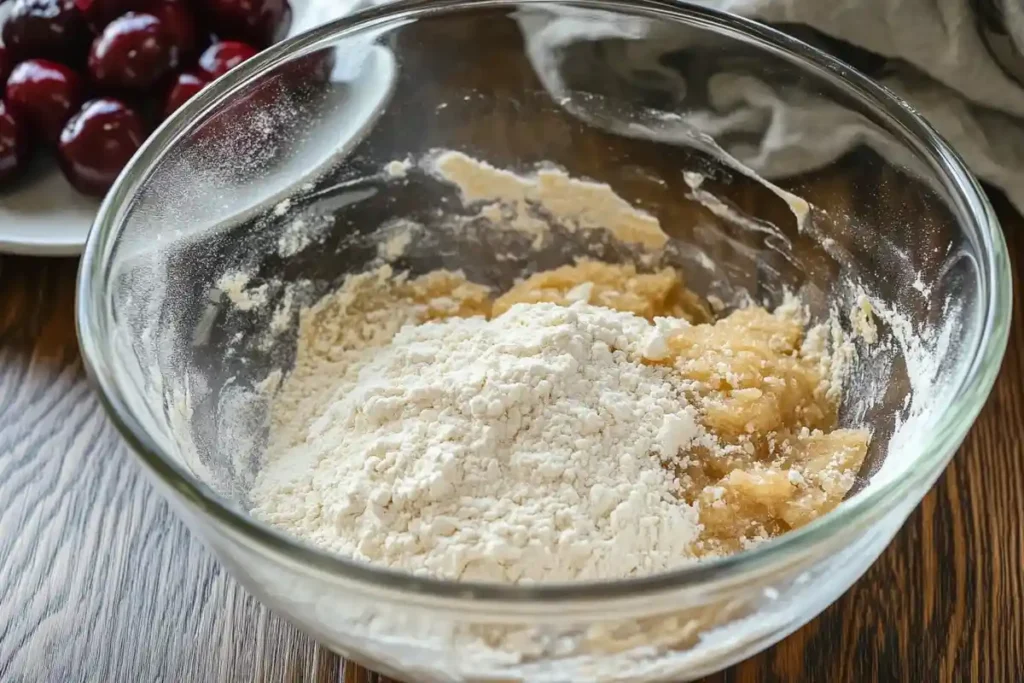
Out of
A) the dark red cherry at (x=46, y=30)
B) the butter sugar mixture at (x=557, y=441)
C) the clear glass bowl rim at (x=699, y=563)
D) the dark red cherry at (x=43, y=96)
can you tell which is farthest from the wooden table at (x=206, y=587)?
the dark red cherry at (x=46, y=30)

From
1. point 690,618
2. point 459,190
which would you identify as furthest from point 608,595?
point 459,190

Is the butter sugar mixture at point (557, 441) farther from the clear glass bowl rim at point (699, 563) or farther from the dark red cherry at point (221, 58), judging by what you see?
the dark red cherry at point (221, 58)

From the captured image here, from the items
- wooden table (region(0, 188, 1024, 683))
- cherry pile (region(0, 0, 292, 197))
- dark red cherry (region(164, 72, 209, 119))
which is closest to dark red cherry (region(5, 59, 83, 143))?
cherry pile (region(0, 0, 292, 197))

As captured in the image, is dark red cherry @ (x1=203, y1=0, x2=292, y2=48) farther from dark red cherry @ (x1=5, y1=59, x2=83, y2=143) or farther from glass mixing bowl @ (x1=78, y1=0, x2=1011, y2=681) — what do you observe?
glass mixing bowl @ (x1=78, y1=0, x2=1011, y2=681)

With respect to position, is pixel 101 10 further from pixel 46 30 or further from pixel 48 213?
pixel 48 213

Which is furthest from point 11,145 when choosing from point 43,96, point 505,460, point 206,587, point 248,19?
point 505,460

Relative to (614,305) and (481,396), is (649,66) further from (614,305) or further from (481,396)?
(481,396)
